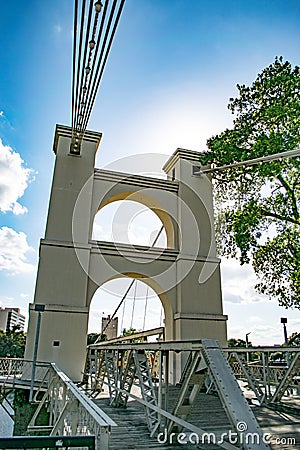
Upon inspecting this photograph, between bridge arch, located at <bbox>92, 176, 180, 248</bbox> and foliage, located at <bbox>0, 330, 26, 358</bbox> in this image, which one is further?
foliage, located at <bbox>0, 330, 26, 358</bbox>

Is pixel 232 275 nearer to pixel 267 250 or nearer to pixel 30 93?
pixel 267 250

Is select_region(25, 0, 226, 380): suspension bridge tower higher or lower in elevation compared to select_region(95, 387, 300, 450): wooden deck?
higher

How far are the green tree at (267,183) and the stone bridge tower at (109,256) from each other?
1.60 metres

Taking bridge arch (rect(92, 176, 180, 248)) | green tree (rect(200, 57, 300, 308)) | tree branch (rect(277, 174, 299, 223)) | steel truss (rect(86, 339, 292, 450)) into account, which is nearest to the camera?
steel truss (rect(86, 339, 292, 450))

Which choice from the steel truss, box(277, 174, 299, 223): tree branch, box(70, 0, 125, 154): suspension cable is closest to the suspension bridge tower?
box(70, 0, 125, 154): suspension cable

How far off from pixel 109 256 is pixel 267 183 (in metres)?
5.02

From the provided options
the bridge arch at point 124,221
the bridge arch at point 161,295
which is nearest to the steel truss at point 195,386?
the bridge arch at point 161,295

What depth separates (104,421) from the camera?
6.80 feet

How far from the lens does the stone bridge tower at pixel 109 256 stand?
29.3 feet

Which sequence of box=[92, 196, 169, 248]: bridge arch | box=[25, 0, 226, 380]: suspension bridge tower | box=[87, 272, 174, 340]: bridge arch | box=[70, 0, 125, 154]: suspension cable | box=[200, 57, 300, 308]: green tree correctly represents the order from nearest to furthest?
1. box=[70, 0, 125, 154]: suspension cable
2. box=[200, 57, 300, 308]: green tree
3. box=[25, 0, 226, 380]: suspension bridge tower
4. box=[87, 272, 174, 340]: bridge arch
5. box=[92, 196, 169, 248]: bridge arch

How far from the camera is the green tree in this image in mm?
8047

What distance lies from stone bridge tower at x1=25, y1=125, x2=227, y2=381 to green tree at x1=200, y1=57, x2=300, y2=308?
1.60 meters

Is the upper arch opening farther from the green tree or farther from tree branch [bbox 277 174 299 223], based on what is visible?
tree branch [bbox 277 174 299 223]

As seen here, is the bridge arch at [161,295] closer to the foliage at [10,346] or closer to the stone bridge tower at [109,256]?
the stone bridge tower at [109,256]
